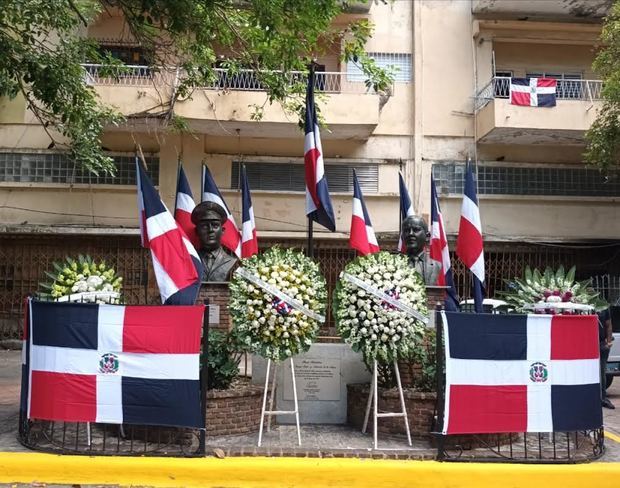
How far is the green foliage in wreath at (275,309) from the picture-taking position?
6141mm

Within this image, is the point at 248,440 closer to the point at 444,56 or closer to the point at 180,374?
the point at 180,374

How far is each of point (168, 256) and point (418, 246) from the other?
11.3ft

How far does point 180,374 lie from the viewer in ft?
18.6

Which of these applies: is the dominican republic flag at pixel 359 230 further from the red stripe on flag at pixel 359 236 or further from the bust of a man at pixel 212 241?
the bust of a man at pixel 212 241

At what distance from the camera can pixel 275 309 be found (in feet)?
20.1

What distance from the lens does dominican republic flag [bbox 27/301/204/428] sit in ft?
18.6

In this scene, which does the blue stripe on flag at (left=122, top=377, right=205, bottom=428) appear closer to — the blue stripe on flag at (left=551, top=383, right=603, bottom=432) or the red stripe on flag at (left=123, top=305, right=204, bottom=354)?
the red stripe on flag at (left=123, top=305, right=204, bottom=354)

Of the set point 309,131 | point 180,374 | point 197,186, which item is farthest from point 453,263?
point 180,374

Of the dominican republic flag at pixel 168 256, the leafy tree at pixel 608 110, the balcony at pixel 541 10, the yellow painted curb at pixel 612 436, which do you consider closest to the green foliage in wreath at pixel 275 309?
the dominican republic flag at pixel 168 256

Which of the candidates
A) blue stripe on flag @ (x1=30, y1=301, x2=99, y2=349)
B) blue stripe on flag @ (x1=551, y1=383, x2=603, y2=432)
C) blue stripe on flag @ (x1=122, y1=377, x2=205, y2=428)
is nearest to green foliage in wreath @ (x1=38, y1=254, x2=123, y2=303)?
blue stripe on flag @ (x1=30, y1=301, x2=99, y2=349)

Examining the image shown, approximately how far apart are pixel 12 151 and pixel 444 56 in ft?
39.5

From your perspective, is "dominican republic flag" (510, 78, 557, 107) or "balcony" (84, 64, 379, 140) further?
"dominican republic flag" (510, 78, 557, 107)

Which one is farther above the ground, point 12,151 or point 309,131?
point 12,151

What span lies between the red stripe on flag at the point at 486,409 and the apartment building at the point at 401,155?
10173 millimetres
